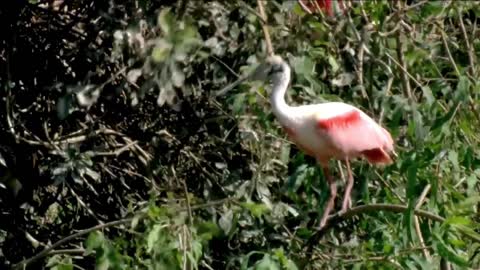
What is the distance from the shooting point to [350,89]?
622 centimetres

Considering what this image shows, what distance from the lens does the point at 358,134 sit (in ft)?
19.2

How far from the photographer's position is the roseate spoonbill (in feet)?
18.8

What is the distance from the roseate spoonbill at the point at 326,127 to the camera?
5.74 meters

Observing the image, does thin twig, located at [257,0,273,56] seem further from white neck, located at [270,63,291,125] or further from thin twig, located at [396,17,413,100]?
thin twig, located at [396,17,413,100]

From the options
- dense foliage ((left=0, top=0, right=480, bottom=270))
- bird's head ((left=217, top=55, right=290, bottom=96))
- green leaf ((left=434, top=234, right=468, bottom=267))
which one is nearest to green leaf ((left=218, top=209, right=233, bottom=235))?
dense foliage ((left=0, top=0, right=480, bottom=270))

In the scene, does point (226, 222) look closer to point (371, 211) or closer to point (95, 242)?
point (371, 211)

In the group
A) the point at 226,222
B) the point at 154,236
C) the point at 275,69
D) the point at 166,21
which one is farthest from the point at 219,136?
the point at 154,236

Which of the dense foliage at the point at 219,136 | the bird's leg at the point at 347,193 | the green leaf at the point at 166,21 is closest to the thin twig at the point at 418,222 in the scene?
the dense foliage at the point at 219,136

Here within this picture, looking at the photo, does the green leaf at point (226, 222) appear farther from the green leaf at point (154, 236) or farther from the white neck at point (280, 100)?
the green leaf at point (154, 236)

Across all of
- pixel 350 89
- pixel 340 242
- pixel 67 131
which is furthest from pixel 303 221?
pixel 67 131

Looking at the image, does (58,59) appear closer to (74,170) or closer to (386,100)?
(74,170)

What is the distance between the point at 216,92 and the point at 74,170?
653 millimetres

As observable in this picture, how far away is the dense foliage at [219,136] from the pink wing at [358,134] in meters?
0.06

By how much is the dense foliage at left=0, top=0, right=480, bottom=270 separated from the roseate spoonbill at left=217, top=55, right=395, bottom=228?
78 mm
